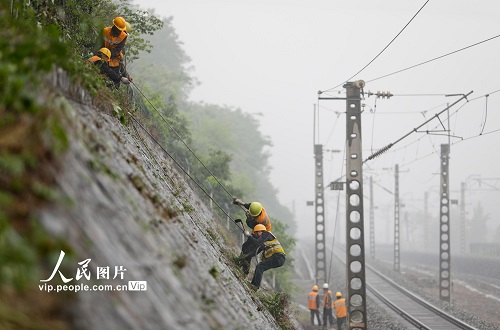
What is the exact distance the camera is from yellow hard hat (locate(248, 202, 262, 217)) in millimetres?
12516

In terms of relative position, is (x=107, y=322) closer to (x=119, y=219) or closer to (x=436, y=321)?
(x=119, y=219)

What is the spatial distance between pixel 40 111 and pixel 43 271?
4.07 feet

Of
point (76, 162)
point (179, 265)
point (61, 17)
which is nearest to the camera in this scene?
point (76, 162)

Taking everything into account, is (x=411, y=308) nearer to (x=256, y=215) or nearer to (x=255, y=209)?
(x=256, y=215)

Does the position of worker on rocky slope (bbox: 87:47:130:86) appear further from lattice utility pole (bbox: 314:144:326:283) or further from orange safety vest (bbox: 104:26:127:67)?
lattice utility pole (bbox: 314:144:326:283)

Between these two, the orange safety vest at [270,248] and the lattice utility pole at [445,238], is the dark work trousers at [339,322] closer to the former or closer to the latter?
the lattice utility pole at [445,238]

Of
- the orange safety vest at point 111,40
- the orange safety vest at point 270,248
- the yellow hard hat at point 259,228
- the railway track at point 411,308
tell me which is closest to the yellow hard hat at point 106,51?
the orange safety vest at point 111,40

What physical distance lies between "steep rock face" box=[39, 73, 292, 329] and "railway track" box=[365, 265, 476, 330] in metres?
17.4

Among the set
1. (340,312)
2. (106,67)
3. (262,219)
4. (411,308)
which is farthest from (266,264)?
(411,308)

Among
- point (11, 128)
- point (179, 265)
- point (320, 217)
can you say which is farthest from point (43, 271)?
point (320, 217)

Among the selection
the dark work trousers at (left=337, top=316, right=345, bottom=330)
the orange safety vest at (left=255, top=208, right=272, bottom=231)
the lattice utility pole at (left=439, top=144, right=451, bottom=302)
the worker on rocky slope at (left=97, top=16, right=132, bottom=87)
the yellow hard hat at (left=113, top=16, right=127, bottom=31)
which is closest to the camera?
the yellow hard hat at (left=113, top=16, right=127, bottom=31)

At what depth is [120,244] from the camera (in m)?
4.66

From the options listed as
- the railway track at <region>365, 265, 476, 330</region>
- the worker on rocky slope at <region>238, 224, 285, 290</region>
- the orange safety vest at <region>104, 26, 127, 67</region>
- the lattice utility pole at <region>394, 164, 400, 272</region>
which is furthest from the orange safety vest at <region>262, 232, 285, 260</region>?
the lattice utility pole at <region>394, 164, 400, 272</region>

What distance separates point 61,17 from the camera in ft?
37.5
